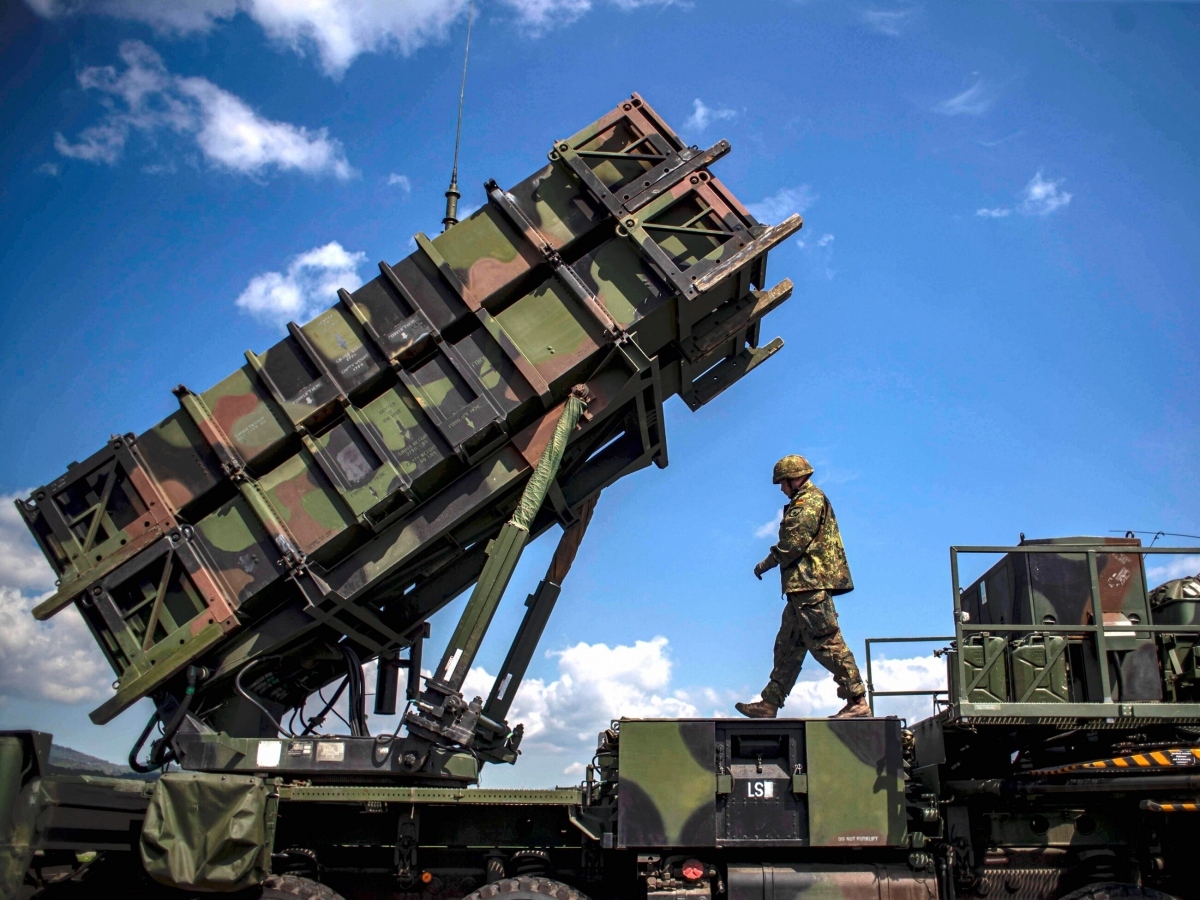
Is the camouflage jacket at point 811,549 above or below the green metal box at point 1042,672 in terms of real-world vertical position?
above

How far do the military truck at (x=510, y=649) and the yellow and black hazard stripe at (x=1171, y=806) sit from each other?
61 millimetres

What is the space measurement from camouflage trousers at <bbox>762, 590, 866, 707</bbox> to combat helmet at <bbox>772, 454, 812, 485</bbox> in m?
0.86

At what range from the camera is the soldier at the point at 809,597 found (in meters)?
7.11

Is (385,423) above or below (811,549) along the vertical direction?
above

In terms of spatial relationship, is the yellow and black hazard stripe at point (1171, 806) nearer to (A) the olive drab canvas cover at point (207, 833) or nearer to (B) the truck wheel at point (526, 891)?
(B) the truck wheel at point (526, 891)

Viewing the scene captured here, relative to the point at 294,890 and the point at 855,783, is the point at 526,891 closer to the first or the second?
the point at 294,890

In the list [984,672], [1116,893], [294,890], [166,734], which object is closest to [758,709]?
[984,672]

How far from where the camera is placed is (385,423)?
724cm

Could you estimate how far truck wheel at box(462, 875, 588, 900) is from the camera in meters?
6.42

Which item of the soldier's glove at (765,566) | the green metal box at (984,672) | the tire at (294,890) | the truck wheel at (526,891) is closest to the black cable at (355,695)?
the tire at (294,890)

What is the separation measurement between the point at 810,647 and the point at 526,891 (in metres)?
2.41

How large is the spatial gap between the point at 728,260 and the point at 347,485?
118 inches

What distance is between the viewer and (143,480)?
7215mm

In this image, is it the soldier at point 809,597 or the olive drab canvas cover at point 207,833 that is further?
the soldier at point 809,597
